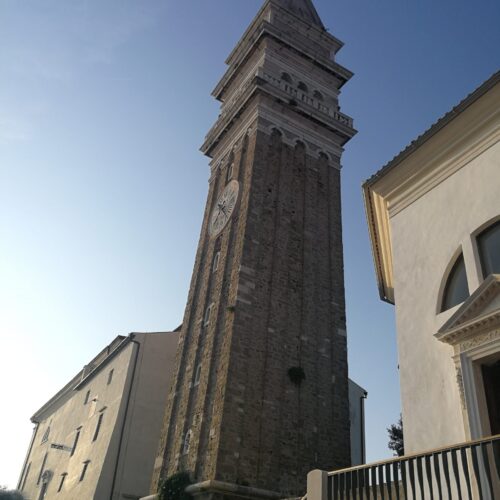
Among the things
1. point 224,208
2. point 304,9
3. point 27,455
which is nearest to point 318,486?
point 224,208

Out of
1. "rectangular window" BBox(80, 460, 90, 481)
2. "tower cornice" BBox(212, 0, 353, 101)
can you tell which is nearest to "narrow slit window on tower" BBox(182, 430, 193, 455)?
"rectangular window" BBox(80, 460, 90, 481)

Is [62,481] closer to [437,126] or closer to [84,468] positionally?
[84,468]

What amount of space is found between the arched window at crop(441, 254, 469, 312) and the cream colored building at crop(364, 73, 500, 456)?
0.02 meters

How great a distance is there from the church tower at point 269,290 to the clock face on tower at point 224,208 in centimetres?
8

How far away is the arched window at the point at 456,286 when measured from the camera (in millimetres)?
9531

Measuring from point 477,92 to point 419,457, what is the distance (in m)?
6.21

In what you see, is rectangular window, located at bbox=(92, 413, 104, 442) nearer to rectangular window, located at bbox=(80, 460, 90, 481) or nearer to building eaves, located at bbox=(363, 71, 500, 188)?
rectangular window, located at bbox=(80, 460, 90, 481)

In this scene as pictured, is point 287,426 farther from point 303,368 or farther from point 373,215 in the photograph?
point 373,215

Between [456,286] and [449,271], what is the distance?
301 mm

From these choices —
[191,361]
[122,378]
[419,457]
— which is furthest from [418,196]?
[122,378]

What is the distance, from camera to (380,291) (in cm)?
1483

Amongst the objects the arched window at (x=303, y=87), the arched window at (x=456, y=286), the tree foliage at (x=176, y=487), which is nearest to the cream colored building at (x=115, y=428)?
the tree foliage at (x=176, y=487)

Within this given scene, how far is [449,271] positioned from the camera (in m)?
9.84

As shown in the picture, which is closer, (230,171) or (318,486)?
(318,486)
